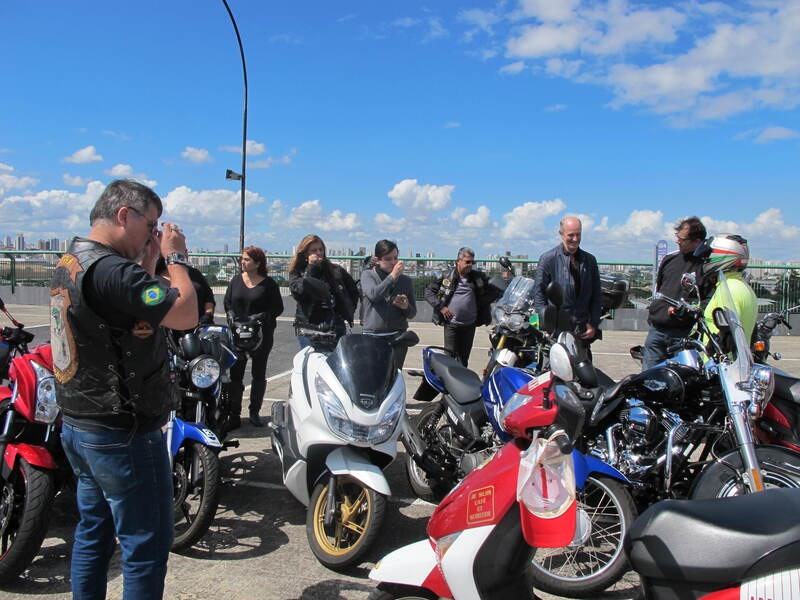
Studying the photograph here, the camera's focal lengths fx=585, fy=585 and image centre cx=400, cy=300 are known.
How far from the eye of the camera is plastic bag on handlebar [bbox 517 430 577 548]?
5.37ft

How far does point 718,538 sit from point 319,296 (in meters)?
3.90

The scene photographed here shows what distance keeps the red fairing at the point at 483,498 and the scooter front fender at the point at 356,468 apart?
862 millimetres

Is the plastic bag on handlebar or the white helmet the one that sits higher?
the white helmet

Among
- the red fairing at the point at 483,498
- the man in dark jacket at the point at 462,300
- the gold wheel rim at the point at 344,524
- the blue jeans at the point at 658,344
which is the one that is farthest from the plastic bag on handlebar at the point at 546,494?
the man in dark jacket at the point at 462,300

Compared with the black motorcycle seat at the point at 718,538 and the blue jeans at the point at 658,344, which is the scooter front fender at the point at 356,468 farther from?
the blue jeans at the point at 658,344

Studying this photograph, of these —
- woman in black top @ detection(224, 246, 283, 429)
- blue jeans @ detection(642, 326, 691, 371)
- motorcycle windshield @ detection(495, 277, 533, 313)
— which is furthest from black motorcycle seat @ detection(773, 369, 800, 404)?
woman in black top @ detection(224, 246, 283, 429)

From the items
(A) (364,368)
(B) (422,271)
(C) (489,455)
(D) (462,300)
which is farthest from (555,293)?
(B) (422,271)

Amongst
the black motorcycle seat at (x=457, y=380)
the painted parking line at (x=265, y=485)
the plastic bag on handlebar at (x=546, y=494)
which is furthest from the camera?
the painted parking line at (x=265, y=485)

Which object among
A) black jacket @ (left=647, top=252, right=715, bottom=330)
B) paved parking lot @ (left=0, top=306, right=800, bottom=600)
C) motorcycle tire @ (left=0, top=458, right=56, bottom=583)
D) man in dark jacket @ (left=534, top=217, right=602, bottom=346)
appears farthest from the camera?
man in dark jacket @ (left=534, top=217, right=602, bottom=346)

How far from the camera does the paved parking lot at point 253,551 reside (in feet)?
9.00

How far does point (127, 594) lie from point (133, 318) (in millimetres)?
951

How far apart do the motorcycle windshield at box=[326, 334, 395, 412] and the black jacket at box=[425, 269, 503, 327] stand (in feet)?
9.63

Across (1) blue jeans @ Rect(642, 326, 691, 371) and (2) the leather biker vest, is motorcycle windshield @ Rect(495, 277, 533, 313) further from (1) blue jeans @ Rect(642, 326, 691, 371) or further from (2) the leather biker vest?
(2) the leather biker vest

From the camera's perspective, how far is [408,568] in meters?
1.92
